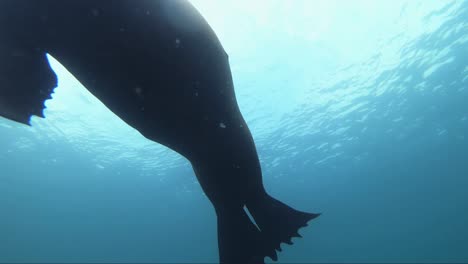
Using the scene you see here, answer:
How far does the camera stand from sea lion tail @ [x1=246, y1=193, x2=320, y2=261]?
10.1 feet

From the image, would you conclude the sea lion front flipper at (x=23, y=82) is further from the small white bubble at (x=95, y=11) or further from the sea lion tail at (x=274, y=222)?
the sea lion tail at (x=274, y=222)

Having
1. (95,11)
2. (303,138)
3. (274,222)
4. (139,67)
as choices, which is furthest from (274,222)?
(303,138)

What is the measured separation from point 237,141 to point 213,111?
388 millimetres

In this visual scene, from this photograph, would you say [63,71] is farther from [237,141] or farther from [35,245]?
[35,245]

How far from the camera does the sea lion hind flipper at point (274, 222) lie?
3.08 metres

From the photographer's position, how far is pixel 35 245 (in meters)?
82.3

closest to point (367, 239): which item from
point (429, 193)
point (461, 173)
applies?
point (429, 193)

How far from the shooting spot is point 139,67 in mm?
1986

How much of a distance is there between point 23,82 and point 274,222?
2497mm

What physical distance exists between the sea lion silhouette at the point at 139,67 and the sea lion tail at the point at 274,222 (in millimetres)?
622

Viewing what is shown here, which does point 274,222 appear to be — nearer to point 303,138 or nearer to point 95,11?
point 95,11

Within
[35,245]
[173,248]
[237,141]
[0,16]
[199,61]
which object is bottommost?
[237,141]

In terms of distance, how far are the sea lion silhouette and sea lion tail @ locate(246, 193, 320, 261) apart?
2.04 ft

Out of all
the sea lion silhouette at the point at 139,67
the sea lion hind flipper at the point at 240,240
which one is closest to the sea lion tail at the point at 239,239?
the sea lion hind flipper at the point at 240,240
